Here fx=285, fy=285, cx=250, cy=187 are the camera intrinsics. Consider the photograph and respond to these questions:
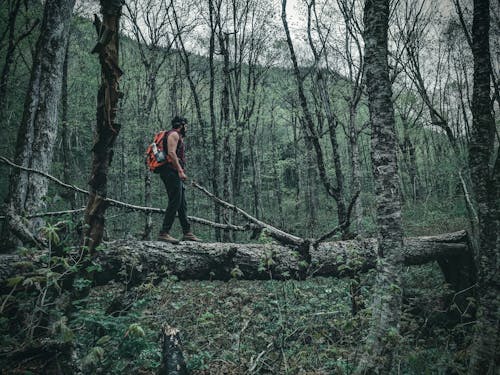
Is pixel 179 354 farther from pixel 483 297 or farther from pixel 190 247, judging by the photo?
pixel 483 297

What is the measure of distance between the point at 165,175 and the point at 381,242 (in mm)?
3557

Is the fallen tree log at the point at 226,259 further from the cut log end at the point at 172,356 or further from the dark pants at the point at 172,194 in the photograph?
the cut log end at the point at 172,356

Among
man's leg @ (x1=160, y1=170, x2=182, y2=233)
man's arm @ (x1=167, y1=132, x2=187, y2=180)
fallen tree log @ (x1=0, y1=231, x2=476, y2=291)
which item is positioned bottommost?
fallen tree log @ (x1=0, y1=231, x2=476, y2=291)

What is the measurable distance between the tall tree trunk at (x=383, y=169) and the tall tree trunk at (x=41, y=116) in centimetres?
547

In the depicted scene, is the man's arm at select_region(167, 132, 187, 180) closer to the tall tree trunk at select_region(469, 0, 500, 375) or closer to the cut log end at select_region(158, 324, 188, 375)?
the cut log end at select_region(158, 324, 188, 375)

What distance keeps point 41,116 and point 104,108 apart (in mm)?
3659

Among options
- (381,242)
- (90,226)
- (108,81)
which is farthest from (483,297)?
(108,81)

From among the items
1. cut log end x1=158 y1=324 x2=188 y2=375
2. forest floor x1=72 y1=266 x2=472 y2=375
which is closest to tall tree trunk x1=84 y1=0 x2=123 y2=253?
forest floor x1=72 y1=266 x2=472 y2=375

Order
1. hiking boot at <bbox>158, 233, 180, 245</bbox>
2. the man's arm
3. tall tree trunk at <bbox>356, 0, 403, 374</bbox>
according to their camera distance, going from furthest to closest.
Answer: the man's arm, hiking boot at <bbox>158, 233, 180, 245</bbox>, tall tree trunk at <bbox>356, 0, 403, 374</bbox>

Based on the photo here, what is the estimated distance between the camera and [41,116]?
5.23 metres

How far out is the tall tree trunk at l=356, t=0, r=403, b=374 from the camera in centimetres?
316

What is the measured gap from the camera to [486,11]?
4164 millimetres

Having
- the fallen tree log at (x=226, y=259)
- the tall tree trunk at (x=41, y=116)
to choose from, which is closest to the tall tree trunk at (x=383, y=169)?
the fallen tree log at (x=226, y=259)

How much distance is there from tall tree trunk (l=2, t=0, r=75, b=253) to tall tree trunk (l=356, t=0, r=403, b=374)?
17.9 feet
